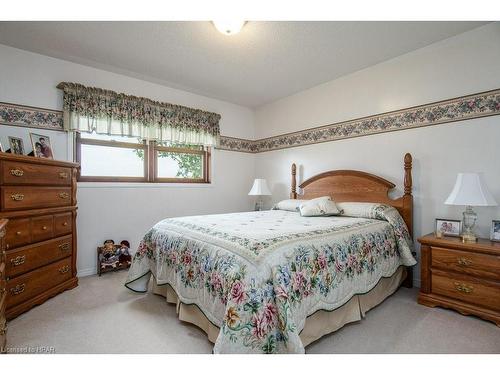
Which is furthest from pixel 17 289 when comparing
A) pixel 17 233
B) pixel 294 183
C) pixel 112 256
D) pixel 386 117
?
pixel 386 117

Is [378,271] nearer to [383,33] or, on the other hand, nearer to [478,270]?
[478,270]

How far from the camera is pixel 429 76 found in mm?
2555

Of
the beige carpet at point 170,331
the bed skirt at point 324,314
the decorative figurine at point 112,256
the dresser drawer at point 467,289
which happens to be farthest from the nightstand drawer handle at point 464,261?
the decorative figurine at point 112,256

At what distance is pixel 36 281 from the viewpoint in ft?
6.95

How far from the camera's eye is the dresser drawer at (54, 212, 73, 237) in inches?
92.7

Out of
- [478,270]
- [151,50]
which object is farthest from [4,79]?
[478,270]

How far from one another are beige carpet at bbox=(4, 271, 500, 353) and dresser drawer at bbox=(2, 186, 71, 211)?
2.81 feet

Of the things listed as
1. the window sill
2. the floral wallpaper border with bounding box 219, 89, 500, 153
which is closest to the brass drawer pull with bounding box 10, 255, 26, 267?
the window sill

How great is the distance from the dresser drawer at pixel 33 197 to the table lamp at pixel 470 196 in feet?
11.3

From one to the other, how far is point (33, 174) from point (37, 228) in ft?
1.52

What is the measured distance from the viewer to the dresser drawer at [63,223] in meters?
2.35

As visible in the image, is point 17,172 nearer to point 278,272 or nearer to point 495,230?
point 278,272

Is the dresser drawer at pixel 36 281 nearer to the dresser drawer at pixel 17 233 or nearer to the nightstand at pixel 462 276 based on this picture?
the dresser drawer at pixel 17 233
